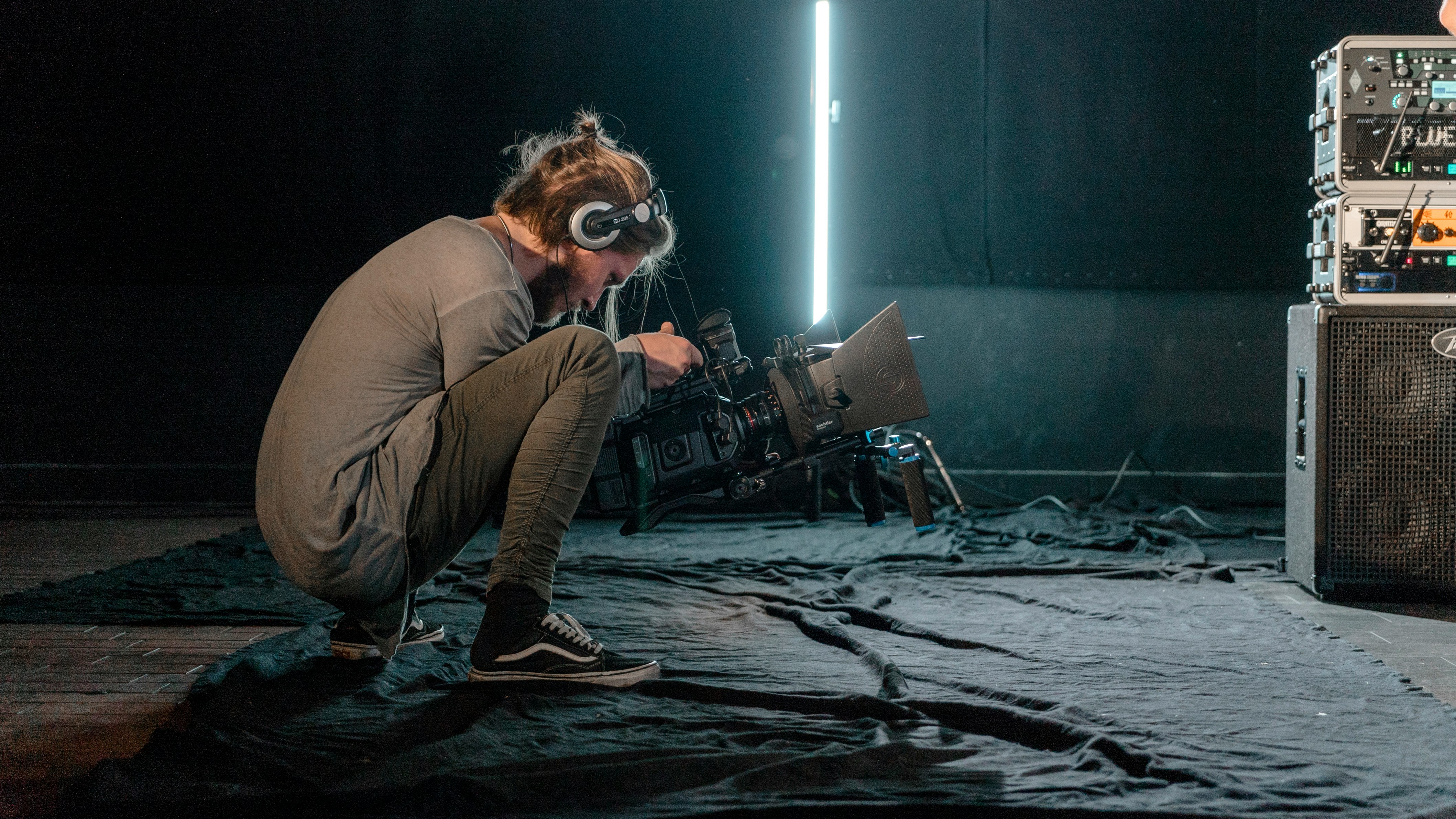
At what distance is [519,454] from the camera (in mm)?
1646

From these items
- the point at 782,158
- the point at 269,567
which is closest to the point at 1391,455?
the point at 782,158

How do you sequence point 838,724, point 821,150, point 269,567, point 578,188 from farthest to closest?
point 821,150 < point 269,567 < point 578,188 < point 838,724

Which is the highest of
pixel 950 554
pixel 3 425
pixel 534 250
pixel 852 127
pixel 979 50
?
pixel 979 50

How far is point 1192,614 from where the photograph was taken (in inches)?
88.1

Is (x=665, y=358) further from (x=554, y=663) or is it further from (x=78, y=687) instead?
(x=78, y=687)

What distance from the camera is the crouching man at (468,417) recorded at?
1.53 meters

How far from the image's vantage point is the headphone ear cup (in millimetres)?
1693

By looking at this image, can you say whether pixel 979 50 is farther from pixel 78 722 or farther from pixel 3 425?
pixel 3 425

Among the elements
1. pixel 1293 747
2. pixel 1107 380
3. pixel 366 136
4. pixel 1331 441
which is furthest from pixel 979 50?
pixel 1293 747

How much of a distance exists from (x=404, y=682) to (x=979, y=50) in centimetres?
309

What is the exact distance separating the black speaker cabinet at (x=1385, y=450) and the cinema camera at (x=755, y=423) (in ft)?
3.27

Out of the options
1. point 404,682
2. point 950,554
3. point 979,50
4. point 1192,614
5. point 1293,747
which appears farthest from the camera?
point 979,50

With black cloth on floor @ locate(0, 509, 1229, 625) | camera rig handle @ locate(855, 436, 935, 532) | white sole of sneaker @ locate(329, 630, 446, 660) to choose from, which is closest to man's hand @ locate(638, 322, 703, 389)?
camera rig handle @ locate(855, 436, 935, 532)

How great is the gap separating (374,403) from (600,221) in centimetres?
48
